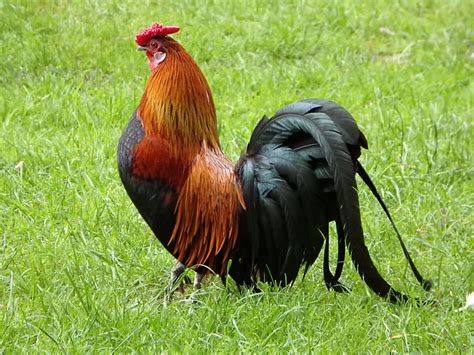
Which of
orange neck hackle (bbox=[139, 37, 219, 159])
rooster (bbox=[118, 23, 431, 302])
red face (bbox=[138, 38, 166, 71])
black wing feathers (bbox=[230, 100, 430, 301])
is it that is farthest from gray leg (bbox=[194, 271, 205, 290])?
red face (bbox=[138, 38, 166, 71])

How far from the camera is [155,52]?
13.4ft

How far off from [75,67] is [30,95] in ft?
1.89

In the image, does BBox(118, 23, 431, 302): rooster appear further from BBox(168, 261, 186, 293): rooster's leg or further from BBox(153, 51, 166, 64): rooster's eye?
BBox(168, 261, 186, 293): rooster's leg

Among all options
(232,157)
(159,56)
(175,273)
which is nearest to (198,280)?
(175,273)

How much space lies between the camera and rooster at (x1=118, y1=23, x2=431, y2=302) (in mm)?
3791

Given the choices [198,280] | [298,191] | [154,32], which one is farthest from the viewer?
[198,280]

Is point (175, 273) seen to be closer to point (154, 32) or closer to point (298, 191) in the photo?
point (298, 191)

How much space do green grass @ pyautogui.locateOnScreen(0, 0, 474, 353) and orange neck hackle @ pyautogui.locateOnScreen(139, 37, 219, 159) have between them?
73 centimetres

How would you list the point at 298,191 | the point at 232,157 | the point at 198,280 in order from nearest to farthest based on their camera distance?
1. the point at 298,191
2. the point at 198,280
3. the point at 232,157

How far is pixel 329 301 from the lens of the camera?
4070mm

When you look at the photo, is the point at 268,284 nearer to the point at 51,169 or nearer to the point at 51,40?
the point at 51,169

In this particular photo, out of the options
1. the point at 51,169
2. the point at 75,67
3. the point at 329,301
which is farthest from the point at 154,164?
the point at 75,67

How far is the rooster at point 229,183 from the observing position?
3.79m

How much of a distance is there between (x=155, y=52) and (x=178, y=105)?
0.31 m
